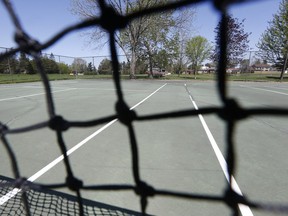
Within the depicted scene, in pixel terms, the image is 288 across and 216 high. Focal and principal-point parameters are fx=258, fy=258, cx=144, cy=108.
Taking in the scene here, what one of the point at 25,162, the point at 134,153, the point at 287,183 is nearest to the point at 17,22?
the point at 134,153

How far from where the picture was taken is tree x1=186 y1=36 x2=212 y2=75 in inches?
1284

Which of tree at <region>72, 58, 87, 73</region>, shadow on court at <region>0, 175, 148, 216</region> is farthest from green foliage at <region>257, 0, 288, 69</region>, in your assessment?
shadow on court at <region>0, 175, 148, 216</region>

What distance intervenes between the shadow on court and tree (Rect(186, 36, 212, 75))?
31.0m

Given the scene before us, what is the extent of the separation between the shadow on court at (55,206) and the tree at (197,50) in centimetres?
3097

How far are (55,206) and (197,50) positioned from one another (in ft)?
111

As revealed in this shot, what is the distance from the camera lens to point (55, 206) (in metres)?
2.23

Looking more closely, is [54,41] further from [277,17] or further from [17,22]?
[277,17]

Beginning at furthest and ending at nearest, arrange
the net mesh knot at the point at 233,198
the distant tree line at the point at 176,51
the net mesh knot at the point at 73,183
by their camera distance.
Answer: the distant tree line at the point at 176,51, the net mesh knot at the point at 73,183, the net mesh knot at the point at 233,198

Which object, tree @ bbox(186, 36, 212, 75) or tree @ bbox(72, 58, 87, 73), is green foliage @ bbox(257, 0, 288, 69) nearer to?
tree @ bbox(186, 36, 212, 75)

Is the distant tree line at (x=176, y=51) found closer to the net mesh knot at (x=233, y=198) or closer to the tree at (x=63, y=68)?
the tree at (x=63, y=68)

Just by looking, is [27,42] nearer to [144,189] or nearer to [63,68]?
[144,189]

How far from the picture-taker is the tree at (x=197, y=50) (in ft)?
107

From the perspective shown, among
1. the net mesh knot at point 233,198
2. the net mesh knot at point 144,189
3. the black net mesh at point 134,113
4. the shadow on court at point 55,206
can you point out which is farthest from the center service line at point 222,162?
the shadow on court at point 55,206

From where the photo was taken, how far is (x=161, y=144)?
4148 mm
